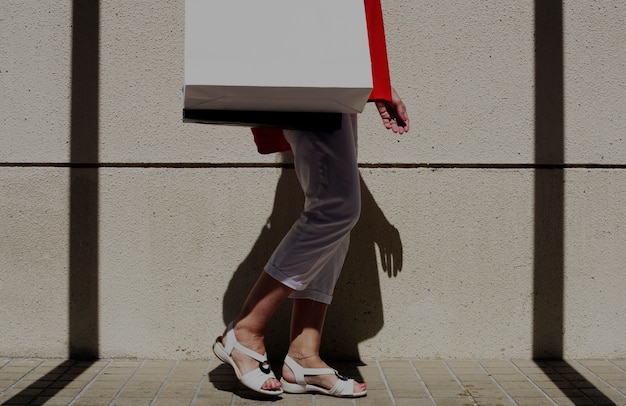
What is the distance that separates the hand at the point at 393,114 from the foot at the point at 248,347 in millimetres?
1090

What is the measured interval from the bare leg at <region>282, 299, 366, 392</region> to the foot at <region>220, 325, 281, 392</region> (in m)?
0.16

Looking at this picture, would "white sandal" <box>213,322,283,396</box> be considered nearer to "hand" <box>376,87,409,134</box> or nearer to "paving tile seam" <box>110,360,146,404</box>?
"paving tile seam" <box>110,360,146,404</box>

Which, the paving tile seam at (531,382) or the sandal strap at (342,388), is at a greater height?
the sandal strap at (342,388)

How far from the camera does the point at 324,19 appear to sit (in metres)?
2.78

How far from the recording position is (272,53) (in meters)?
2.73

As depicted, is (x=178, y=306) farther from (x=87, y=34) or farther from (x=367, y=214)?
(x=87, y=34)

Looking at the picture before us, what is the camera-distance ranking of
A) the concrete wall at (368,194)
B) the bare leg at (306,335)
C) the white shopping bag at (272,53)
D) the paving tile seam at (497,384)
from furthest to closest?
the concrete wall at (368,194), the bare leg at (306,335), the paving tile seam at (497,384), the white shopping bag at (272,53)

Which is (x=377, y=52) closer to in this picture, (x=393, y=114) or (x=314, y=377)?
(x=393, y=114)

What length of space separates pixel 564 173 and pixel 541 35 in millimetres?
730

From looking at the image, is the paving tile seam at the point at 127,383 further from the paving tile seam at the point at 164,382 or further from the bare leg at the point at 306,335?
the bare leg at the point at 306,335

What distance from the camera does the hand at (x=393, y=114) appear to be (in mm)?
3254

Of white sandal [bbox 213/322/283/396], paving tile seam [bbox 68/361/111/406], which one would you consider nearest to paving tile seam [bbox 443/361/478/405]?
white sandal [bbox 213/322/283/396]

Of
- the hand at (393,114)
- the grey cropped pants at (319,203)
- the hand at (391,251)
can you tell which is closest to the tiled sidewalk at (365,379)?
the hand at (391,251)

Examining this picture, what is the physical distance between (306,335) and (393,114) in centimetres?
106
